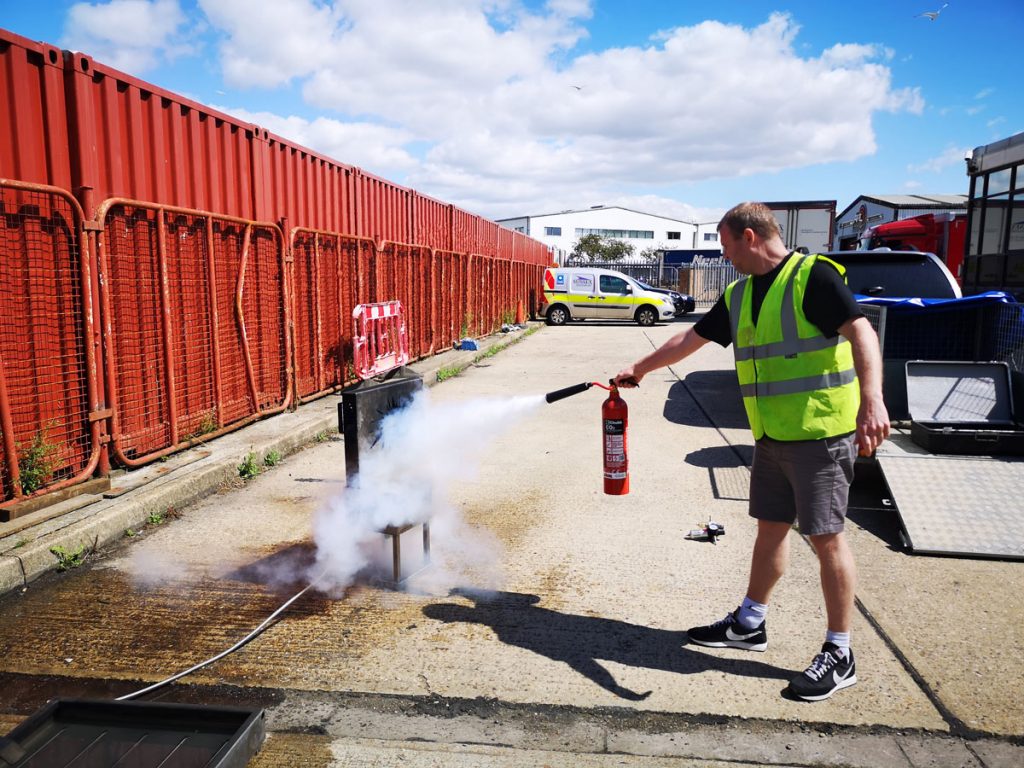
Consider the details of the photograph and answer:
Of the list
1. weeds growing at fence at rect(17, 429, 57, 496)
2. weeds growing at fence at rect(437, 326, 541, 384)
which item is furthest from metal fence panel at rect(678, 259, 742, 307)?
weeds growing at fence at rect(17, 429, 57, 496)

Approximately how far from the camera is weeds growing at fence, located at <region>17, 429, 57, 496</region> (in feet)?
15.8

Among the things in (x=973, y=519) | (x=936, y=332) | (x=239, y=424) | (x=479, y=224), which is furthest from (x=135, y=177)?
(x=479, y=224)

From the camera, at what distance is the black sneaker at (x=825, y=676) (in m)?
3.00

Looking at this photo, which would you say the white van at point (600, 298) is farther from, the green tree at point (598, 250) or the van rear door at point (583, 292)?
the green tree at point (598, 250)

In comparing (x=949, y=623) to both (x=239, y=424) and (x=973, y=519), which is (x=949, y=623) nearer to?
(x=973, y=519)

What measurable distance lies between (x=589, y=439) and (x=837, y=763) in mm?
5517

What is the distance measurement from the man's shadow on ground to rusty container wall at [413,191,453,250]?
36.6 feet

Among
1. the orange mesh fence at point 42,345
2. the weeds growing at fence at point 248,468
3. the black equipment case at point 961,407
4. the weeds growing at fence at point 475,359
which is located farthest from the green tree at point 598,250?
the orange mesh fence at point 42,345

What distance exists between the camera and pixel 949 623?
364 cm

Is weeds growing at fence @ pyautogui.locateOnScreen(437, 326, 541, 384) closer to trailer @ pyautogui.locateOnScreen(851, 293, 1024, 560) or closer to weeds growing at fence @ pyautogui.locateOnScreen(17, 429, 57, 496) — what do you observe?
trailer @ pyautogui.locateOnScreen(851, 293, 1024, 560)

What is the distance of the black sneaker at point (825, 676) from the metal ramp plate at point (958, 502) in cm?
184

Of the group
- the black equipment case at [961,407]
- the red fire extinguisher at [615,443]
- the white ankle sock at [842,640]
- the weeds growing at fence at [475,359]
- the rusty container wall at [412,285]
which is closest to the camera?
the white ankle sock at [842,640]

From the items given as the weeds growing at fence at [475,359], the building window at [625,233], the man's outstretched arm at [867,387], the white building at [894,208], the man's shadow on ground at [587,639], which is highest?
the building window at [625,233]

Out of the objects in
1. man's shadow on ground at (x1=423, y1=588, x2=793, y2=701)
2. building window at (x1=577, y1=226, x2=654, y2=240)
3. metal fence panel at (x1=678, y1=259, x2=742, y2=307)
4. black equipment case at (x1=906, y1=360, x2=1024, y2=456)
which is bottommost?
man's shadow on ground at (x1=423, y1=588, x2=793, y2=701)
